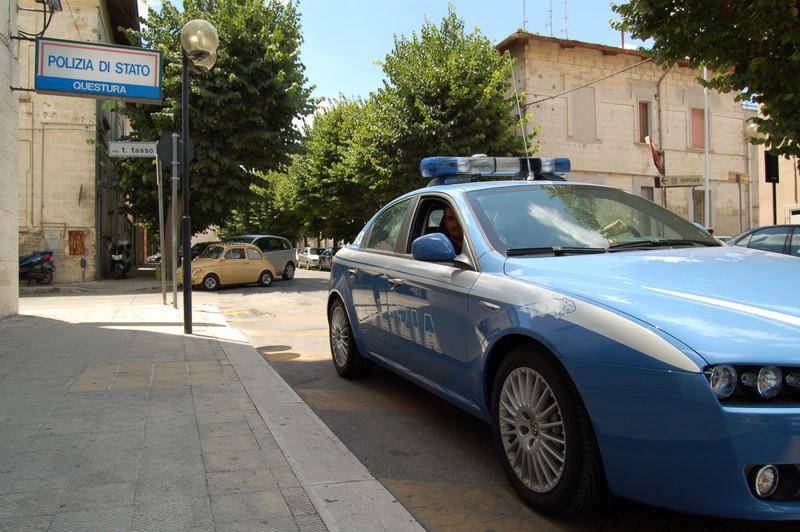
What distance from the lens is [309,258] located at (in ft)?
121

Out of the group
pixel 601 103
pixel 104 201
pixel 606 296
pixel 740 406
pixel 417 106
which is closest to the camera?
pixel 740 406

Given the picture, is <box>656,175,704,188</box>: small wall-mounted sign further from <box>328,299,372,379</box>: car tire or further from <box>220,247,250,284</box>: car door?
<box>328,299,372,379</box>: car tire

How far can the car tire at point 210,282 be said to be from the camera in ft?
56.2

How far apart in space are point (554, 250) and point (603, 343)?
103 centimetres

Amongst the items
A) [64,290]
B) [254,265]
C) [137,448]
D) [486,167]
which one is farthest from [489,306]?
[64,290]

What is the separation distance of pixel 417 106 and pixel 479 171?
16.0 m

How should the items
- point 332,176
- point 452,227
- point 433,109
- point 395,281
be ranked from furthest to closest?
point 332,176 < point 433,109 < point 395,281 < point 452,227

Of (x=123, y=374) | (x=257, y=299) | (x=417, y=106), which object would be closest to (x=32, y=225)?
(x=257, y=299)

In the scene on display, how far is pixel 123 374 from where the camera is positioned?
5.31m

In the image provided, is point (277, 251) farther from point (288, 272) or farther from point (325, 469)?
point (325, 469)

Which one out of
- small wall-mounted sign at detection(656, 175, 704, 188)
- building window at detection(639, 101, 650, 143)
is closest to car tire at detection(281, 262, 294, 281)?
small wall-mounted sign at detection(656, 175, 704, 188)

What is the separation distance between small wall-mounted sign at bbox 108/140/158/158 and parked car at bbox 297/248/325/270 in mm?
25204

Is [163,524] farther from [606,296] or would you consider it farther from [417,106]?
[417,106]

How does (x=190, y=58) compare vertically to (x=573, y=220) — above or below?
above
